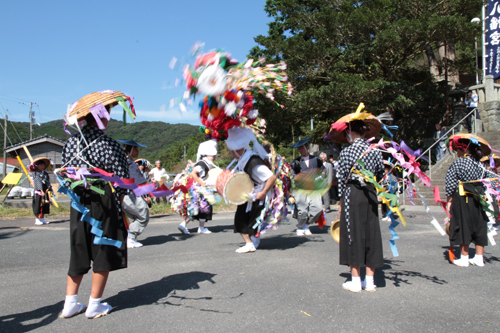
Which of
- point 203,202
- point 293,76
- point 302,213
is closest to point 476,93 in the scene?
point 293,76

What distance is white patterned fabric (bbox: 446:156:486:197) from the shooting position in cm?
512

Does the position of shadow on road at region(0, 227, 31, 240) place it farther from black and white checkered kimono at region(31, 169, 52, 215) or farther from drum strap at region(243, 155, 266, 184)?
drum strap at region(243, 155, 266, 184)

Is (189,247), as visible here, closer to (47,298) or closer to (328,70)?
(47,298)

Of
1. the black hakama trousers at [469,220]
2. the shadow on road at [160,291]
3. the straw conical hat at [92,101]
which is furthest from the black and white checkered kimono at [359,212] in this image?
the straw conical hat at [92,101]

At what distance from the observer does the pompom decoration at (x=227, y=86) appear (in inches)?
169

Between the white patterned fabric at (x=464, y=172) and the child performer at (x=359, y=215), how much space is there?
1.83 m

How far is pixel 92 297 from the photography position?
329 centimetres

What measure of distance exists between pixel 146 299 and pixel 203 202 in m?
3.50

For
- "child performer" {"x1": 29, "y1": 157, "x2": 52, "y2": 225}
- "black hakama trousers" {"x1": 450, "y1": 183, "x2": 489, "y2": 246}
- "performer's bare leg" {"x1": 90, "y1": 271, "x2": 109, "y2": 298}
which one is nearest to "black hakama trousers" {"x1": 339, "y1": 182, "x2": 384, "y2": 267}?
"black hakama trousers" {"x1": 450, "y1": 183, "x2": 489, "y2": 246}

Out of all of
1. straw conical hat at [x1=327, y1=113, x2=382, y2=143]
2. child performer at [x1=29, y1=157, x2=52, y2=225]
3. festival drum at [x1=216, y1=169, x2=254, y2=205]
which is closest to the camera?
straw conical hat at [x1=327, y1=113, x2=382, y2=143]

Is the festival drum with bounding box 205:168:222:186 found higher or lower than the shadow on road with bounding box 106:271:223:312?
higher

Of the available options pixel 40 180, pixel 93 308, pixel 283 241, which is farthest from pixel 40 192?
pixel 93 308

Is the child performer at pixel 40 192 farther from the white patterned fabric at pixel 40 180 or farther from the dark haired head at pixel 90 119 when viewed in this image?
the dark haired head at pixel 90 119

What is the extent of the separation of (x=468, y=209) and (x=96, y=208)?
15.2 ft
